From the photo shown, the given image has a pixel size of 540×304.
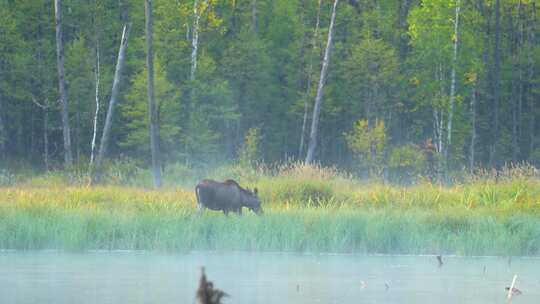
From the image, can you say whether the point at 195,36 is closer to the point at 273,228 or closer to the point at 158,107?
the point at 158,107

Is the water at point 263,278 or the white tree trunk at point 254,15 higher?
the white tree trunk at point 254,15

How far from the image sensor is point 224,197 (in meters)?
18.6

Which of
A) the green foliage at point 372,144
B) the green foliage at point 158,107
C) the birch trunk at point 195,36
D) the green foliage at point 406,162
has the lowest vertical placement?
the green foliage at point 406,162

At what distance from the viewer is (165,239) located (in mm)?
16641

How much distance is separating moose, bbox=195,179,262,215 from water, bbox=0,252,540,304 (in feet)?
6.43

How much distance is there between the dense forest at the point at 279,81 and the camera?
3781 centimetres

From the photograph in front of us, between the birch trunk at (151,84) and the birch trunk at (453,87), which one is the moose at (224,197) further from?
the birch trunk at (453,87)

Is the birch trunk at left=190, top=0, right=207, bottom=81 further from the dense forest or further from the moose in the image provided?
the moose

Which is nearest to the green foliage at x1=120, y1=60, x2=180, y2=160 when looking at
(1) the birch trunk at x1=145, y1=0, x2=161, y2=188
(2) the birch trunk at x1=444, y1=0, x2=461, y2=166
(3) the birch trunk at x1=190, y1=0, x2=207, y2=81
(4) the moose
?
(3) the birch trunk at x1=190, y1=0, x2=207, y2=81

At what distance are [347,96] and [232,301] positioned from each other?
3340 centimetres

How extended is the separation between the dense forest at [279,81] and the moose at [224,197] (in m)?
14.9

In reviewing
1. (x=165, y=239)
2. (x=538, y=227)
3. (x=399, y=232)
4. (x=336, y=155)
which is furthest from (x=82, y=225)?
(x=336, y=155)

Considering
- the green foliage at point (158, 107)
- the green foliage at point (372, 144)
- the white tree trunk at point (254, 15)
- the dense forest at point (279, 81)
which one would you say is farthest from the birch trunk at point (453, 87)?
the green foliage at point (158, 107)

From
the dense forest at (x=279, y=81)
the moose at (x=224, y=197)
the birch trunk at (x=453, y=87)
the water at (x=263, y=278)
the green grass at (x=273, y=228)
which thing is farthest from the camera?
the birch trunk at (x=453, y=87)
